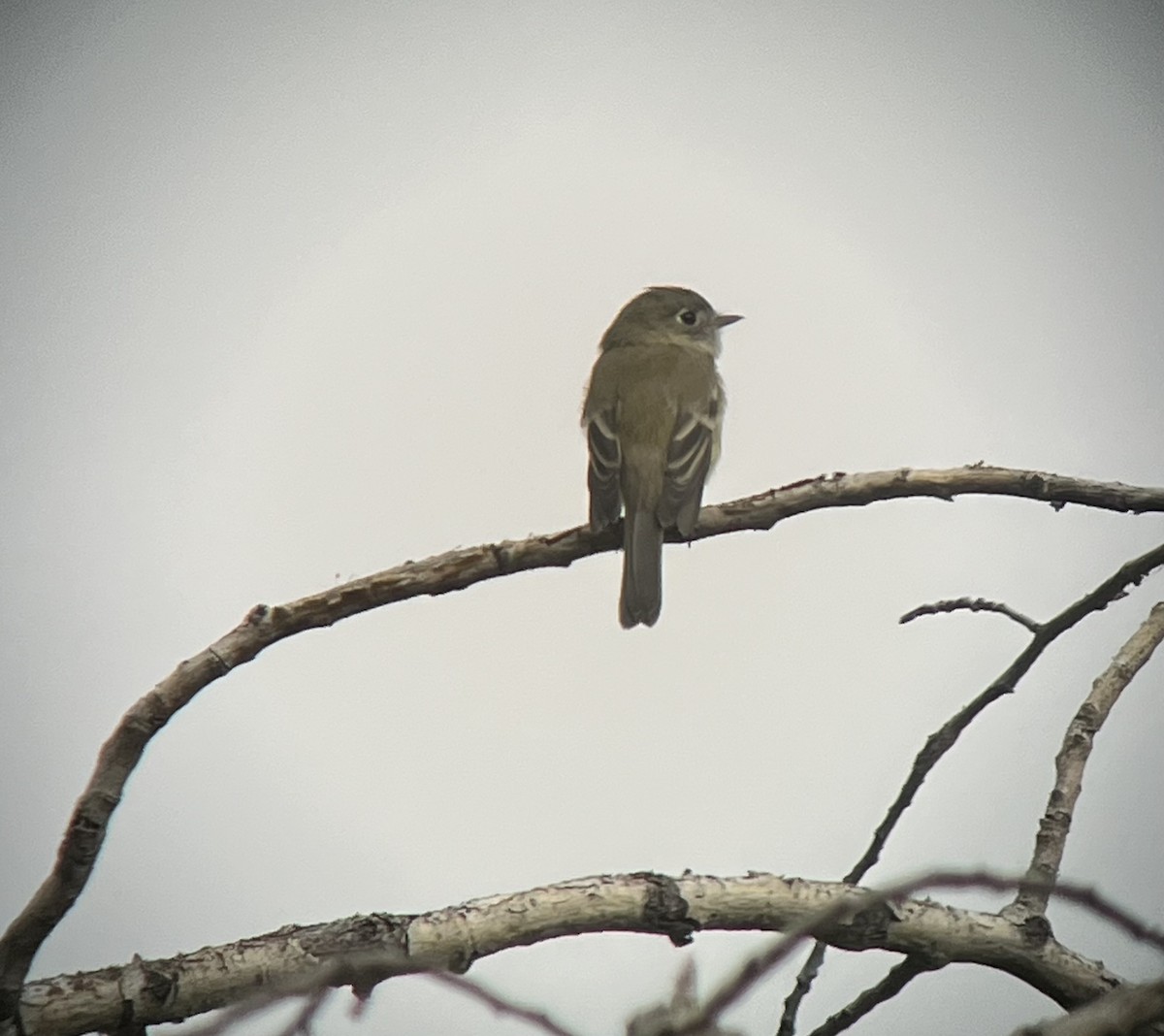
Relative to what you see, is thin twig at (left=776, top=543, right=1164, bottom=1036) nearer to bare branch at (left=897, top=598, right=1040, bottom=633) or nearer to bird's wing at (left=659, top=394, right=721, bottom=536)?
bare branch at (left=897, top=598, right=1040, bottom=633)

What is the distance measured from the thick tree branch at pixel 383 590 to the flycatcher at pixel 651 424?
226 mm

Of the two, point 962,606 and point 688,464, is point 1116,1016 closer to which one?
point 962,606

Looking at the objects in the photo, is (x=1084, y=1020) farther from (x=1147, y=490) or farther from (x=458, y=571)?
(x=1147, y=490)

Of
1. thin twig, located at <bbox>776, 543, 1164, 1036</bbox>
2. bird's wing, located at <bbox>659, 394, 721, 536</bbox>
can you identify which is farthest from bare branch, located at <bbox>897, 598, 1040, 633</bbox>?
bird's wing, located at <bbox>659, 394, 721, 536</bbox>

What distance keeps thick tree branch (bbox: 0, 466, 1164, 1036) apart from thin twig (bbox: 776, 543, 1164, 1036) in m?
0.25

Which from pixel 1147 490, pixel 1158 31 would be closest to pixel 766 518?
pixel 1147 490

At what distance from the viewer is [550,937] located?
1590 millimetres

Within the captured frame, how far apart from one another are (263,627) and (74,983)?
1.88ft

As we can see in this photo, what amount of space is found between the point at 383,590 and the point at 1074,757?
1.18 meters

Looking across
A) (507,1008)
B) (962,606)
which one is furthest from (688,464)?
(507,1008)

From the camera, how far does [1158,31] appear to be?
620cm

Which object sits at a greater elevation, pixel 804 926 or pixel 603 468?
pixel 603 468

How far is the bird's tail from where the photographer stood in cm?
324

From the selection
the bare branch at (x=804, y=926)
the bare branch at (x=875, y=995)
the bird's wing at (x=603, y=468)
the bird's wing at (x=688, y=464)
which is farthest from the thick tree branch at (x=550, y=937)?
the bird's wing at (x=603, y=468)
